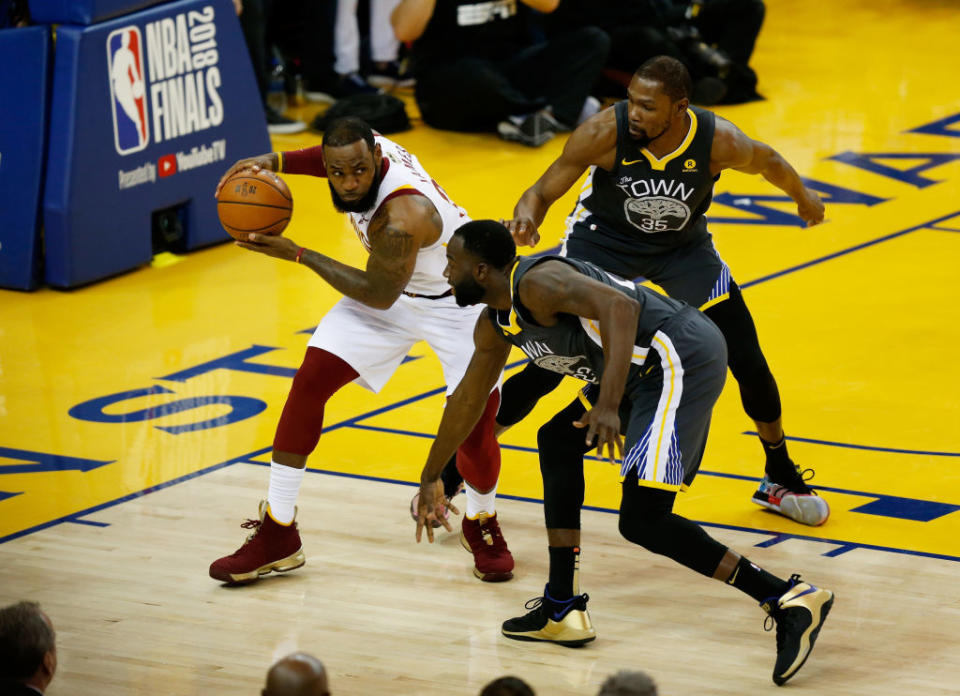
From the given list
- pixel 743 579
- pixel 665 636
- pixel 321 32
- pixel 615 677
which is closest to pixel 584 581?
pixel 665 636

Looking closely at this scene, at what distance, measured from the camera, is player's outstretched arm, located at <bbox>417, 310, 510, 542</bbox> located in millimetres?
5020

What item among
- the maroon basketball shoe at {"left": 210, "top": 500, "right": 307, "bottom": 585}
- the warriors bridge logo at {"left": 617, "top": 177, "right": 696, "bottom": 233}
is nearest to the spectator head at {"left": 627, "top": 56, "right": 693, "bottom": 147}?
the warriors bridge logo at {"left": 617, "top": 177, "right": 696, "bottom": 233}

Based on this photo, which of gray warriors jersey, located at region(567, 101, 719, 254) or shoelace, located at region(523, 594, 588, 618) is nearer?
shoelace, located at region(523, 594, 588, 618)

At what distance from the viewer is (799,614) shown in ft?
15.5

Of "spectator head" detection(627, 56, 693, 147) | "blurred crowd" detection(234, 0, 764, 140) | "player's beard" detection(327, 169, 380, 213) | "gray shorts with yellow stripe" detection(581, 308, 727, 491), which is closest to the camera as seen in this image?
"gray shorts with yellow stripe" detection(581, 308, 727, 491)

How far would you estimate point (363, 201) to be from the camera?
546 centimetres

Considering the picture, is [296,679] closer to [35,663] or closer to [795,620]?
[35,663]

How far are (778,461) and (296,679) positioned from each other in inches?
130

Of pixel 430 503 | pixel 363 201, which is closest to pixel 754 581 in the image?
pixel 430 503

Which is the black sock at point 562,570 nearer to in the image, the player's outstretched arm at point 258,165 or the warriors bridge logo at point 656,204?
the warriors bridge logo at point 656,204

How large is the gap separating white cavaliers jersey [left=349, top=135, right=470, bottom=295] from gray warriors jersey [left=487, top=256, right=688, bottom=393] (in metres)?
0.71

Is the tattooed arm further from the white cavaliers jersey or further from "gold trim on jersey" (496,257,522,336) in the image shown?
"gold trim on jersey" (496,257,522,336)

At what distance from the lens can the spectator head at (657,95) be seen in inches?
219

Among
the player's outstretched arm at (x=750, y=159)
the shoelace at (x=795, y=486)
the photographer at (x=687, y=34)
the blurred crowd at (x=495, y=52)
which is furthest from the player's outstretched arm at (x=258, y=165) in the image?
the photographer at (x=687, y=34)
